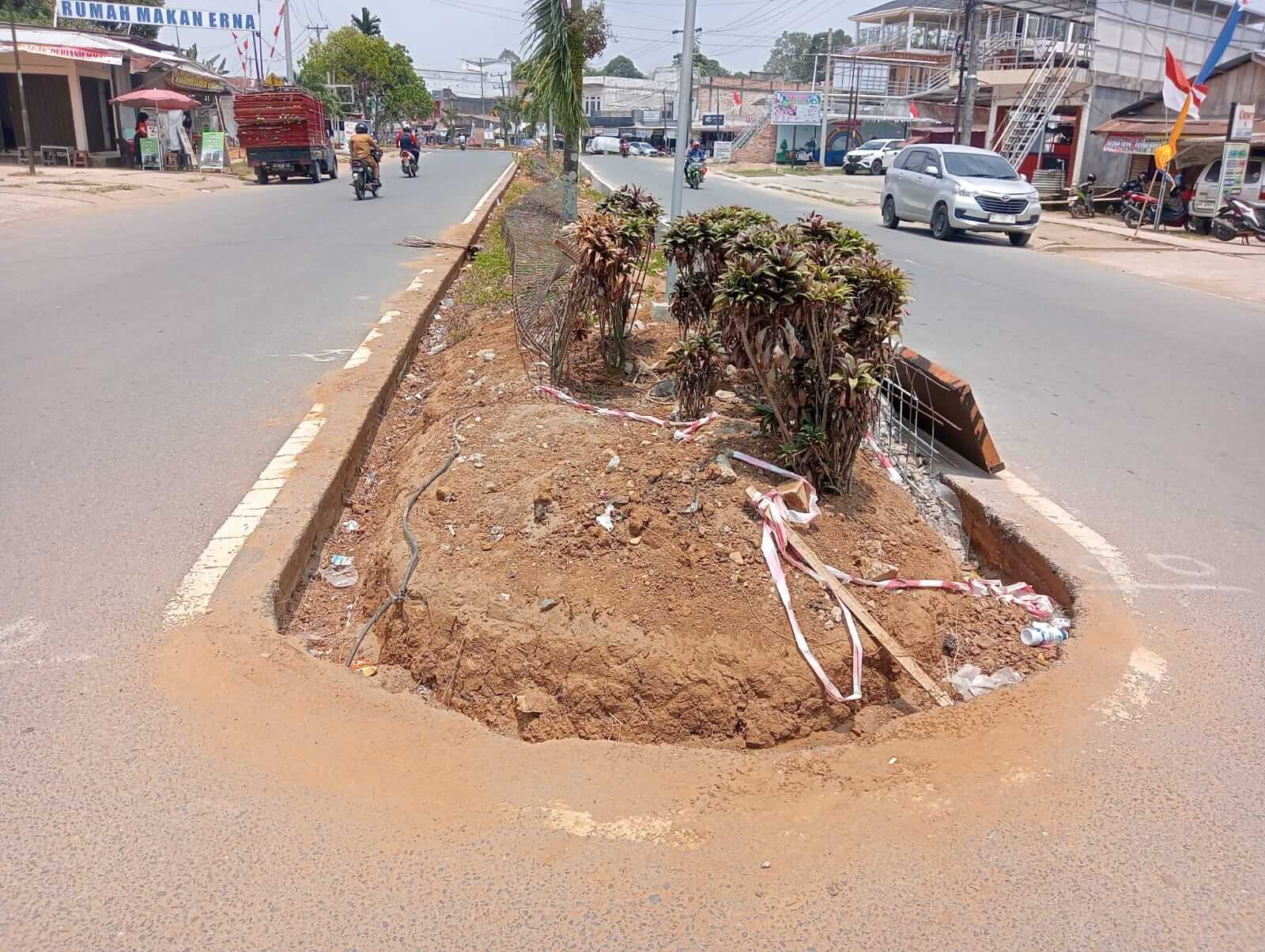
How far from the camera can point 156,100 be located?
105ft

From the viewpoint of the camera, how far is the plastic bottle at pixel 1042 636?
13.4 feet

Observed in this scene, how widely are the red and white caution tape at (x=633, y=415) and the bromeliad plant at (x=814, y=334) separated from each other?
21.9 inches

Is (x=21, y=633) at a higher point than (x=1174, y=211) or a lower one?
lower

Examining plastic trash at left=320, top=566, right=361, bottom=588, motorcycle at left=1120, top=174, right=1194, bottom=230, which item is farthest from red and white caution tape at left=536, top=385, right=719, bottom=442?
motorcycle at left=1120, top=174, right=1194, bottom=230

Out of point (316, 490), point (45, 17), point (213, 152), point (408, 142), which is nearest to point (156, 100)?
point (213, 152)

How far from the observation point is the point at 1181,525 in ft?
16.9

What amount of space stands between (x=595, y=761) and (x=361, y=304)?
27.7 ft

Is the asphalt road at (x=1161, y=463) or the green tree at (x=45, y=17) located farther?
the green tree at (x=45, y=17)

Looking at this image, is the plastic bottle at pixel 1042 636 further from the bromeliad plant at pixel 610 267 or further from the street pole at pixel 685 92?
the street pole at pixel 685 92

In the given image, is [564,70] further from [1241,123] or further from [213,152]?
[213,152]

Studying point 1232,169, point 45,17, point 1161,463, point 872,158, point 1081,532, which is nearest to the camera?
point 1081,532

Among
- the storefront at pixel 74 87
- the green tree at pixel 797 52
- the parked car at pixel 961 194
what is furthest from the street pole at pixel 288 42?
the green tree at pixel 797 52

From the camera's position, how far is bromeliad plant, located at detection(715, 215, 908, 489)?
4.33m

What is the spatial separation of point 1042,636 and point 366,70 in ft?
242
